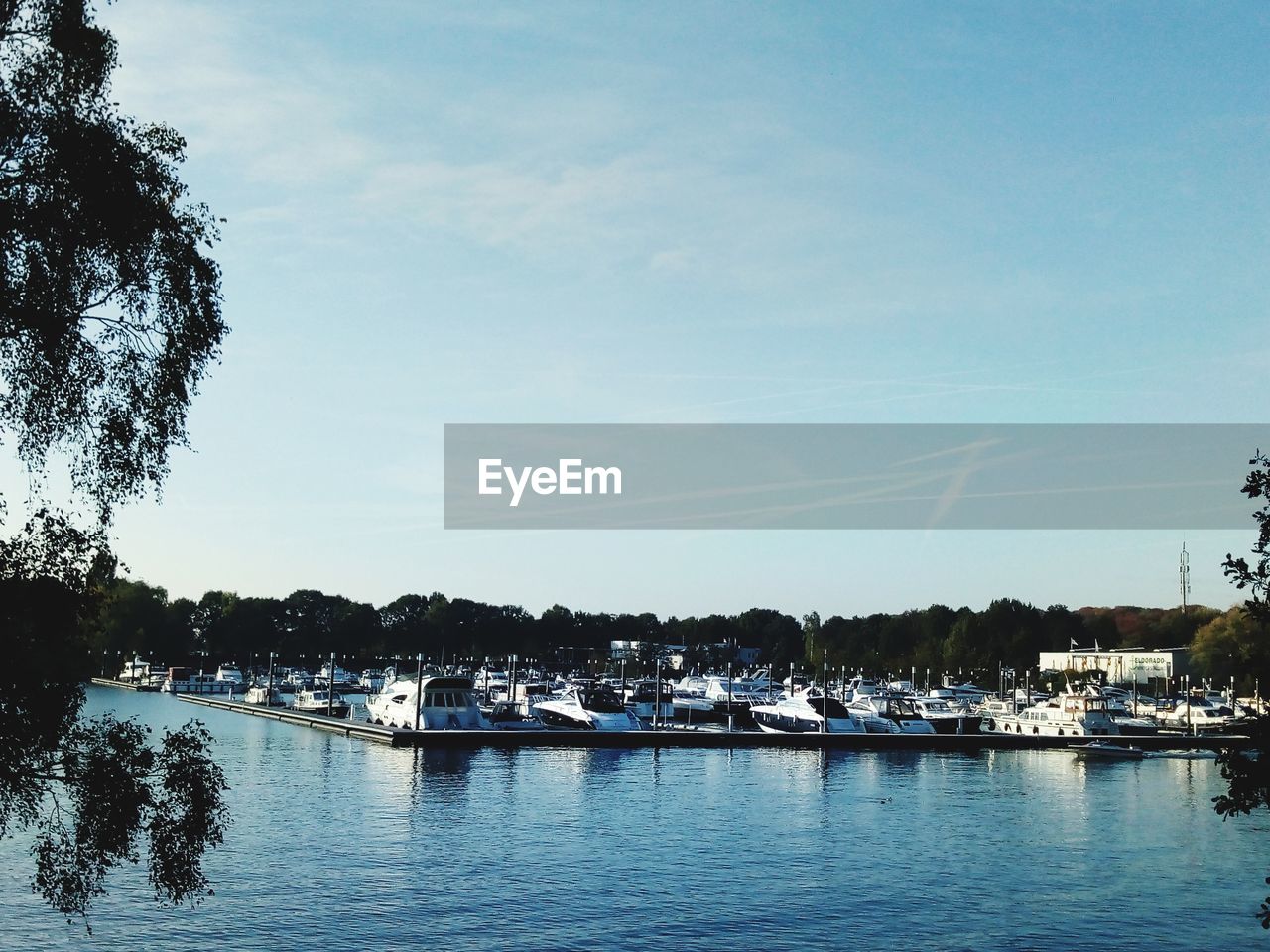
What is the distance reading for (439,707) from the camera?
293ft

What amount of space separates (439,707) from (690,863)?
4583 cm

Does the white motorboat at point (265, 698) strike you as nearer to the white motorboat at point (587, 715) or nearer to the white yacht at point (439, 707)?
the white yacht at point (439, 707)

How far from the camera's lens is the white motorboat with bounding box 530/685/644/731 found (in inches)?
3669

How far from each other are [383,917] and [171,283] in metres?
25.1

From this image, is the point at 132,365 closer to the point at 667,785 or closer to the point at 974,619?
the point at 667,785

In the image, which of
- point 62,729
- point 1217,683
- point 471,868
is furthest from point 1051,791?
point 1217,683

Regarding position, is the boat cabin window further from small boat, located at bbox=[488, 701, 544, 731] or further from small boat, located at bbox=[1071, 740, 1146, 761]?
small boat, located at bbox=[488, 701, 544, 731]

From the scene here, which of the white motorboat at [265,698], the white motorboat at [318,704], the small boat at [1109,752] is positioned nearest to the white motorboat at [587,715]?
the small boat at [1109,752]

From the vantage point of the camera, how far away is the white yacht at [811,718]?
3733 inches

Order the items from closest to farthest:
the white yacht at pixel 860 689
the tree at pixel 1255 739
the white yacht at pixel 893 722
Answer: the tree at pixel 1255 739 → the white yacht at pixel 893 722 → the white yacht at pixel 860 689

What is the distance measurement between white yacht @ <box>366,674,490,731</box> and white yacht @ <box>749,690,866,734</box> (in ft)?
75.9

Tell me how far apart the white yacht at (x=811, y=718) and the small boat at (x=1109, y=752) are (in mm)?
16320

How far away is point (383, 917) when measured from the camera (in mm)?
36781

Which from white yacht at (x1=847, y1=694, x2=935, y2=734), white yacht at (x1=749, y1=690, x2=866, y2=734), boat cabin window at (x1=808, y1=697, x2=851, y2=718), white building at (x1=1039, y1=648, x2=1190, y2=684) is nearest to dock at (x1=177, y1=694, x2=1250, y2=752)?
white yacht at (x1=749, y1=690, x2=866, y2=734)
